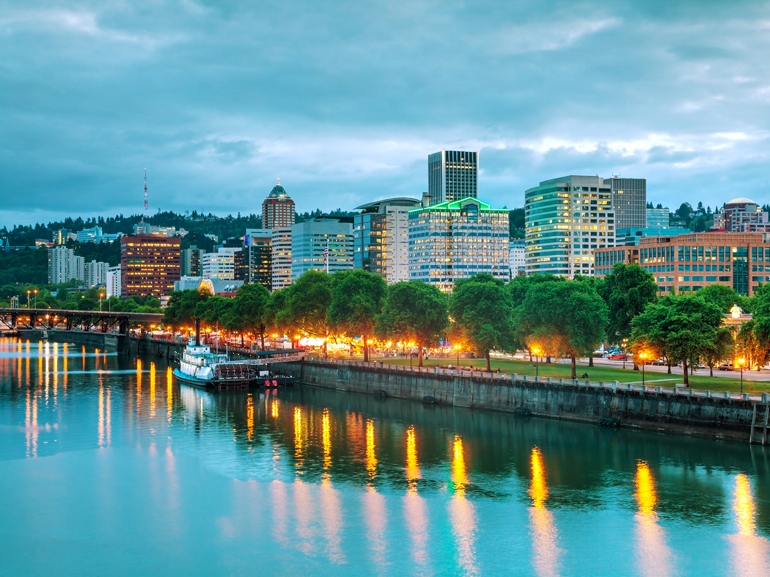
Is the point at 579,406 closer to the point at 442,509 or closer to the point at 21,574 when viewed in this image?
the point at 442,509

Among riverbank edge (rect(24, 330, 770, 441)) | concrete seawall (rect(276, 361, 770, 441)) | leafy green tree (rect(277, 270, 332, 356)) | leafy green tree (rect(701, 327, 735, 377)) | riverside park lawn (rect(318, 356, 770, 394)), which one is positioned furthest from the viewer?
leafy green tree (rect(277, 270, 332, 356))

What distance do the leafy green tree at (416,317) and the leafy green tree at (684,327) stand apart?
41.3 metres

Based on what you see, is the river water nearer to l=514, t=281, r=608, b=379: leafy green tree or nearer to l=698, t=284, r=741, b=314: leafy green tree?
l=514, t=281, r=608, b=379: leafy green tree

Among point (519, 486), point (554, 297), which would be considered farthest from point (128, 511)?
point (554, 297)

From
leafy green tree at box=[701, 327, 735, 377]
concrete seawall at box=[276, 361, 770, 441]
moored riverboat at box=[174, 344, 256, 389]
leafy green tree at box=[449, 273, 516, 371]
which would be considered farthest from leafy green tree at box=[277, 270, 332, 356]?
leafy green tree at box=[701, 327, 735, 377]

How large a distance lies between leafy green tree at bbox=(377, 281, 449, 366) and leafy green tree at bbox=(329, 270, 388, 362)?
293 inches

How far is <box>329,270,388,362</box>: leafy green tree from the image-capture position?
148 m

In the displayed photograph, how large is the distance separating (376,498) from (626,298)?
240 feet

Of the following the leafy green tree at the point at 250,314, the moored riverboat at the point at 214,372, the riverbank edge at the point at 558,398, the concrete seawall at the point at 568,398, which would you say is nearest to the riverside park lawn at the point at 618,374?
the concrete seawall at the point at 568,398

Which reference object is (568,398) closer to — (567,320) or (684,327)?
(684,327)

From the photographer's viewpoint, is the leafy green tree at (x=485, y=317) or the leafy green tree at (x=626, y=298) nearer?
the leafy green tree at (x=485, y=317)

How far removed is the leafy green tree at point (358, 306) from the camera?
14800 centimetres

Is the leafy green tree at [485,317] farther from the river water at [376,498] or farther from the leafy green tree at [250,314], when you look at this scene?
the leafy green tree at [250,314]

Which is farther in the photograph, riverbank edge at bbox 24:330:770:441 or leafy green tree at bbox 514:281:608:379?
leafy green tree at bbox 514:281:608:379
